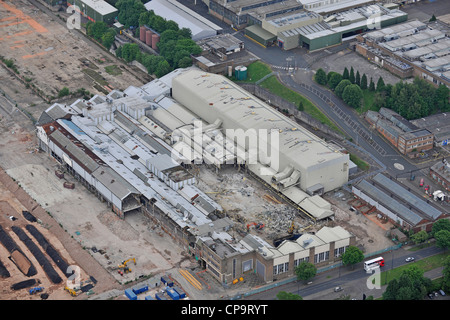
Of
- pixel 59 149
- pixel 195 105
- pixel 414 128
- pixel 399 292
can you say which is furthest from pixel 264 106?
pixel 399 292

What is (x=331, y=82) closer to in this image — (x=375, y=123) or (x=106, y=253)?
(x=375, y=123)

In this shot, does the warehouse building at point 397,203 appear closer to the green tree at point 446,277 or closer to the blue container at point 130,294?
the green tree at point 446,277

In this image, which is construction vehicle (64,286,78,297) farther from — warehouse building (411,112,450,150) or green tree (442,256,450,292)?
warehouse building (411,112,450,150)

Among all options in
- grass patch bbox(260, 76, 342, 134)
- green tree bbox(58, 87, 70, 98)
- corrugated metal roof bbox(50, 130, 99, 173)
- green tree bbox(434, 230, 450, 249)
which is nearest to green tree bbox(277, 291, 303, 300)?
green tree bbox(434, 230, 450, 249)

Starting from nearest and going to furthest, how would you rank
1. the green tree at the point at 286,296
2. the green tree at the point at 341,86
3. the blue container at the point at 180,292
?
the green tree at the point at 286,296 < the blue container at the point at 180,292 < the green tree at the point at 341,86

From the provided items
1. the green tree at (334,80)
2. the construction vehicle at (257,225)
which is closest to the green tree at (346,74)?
the green tree at (334,80)

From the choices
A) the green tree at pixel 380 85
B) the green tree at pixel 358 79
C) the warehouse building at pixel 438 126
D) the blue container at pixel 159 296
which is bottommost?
the blue container at pixel 159 296
